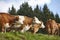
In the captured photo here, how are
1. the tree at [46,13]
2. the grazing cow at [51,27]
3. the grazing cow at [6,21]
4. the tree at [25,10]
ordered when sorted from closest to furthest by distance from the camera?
the grazing cow at [6,21]
the grazing cow at [51,27]
the tree at [25,10]
the tree at [46,13]

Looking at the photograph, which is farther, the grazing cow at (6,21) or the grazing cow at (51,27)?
the grazing cow at (51,27)

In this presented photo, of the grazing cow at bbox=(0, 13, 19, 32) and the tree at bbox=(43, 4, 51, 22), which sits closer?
the grazing cow at bbox=(0, 13, 19, 32)

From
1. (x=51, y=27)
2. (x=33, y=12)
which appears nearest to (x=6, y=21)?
(x=51, y=27)

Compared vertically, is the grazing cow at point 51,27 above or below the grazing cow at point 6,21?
below

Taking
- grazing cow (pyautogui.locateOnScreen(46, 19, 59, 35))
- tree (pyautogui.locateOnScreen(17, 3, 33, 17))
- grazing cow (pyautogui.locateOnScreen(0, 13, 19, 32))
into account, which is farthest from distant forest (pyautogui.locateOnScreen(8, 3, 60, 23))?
grazing cow (pyautogui.locateOnScreen(0, 13, 19, 32))

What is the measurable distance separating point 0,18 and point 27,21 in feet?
6.25

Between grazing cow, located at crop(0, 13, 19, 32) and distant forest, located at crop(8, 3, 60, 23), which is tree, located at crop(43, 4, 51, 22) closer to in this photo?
distant forest, located at crop(8, 3, 60, 23)

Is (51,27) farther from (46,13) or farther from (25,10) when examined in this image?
(46,13)

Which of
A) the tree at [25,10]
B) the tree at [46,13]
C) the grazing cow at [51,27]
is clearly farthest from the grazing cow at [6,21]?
the tree at [46,13]

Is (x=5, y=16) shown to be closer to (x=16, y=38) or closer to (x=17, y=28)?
(x=17, y=28)

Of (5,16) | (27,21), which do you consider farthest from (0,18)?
(27,21)

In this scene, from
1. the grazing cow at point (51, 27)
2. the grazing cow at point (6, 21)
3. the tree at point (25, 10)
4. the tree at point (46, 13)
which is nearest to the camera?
the grazing cow at point (6, 21)

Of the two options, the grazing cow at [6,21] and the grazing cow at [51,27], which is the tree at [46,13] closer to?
the grazing cow at [51,27]

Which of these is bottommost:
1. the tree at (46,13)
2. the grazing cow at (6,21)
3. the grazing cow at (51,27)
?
the grazing cow at (51,27)
